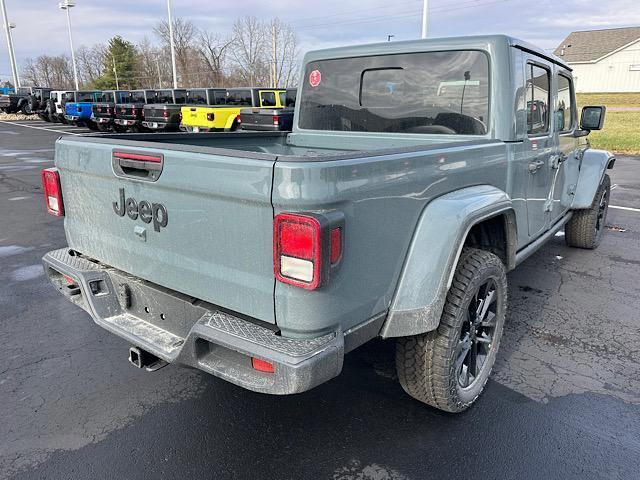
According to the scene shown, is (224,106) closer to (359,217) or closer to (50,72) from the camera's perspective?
(359,217)

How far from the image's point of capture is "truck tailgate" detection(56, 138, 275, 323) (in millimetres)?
2002

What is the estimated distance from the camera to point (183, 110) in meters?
16.1

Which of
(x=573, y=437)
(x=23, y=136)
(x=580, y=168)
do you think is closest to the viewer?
(x=573, y=437)

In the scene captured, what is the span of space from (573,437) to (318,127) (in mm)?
2829

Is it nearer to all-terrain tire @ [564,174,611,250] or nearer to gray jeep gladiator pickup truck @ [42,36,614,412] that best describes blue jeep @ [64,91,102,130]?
gray jeep gladiator pickup truck @ [42,36,614,412]

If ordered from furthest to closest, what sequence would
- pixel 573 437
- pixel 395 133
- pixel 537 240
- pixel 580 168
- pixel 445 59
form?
pixel 580 168
pixel 537 240
pixel 395 133
pixel 445 59
pixel 573 437

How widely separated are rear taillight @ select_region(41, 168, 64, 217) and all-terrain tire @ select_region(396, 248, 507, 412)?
213 cm

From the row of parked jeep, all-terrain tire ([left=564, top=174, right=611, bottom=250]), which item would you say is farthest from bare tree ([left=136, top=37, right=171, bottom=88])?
all-terrain tire ([left=564, top=174, right=611, bottom=250])

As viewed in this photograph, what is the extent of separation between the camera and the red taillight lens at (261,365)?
1977mm

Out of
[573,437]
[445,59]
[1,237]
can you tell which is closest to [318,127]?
[445,59]

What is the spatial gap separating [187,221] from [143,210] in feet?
1.09

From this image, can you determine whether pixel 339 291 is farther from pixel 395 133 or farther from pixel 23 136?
pixel 23 136

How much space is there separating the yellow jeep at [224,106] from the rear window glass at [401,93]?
471 inches

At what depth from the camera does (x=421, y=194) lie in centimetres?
234
